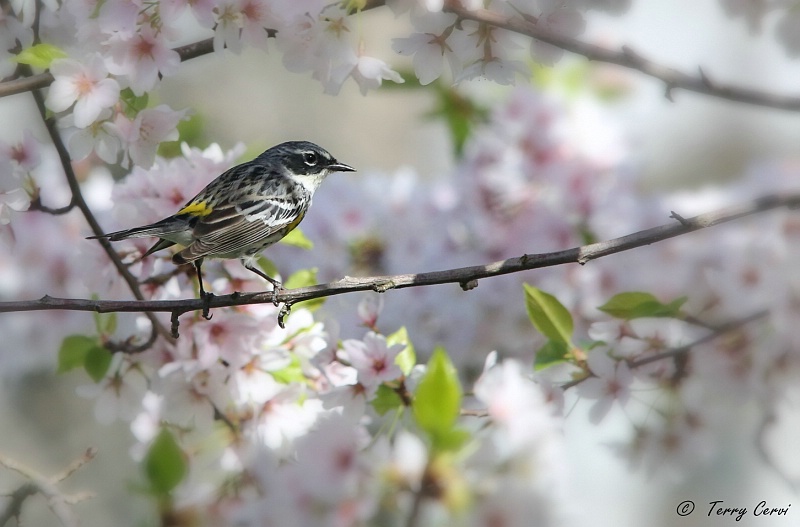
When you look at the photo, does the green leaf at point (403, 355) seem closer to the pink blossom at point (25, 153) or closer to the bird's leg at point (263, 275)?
the bird's leg at point (263, 275)

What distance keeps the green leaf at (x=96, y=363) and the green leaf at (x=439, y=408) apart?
1041mm

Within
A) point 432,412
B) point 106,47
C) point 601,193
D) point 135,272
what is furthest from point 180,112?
point 601,193

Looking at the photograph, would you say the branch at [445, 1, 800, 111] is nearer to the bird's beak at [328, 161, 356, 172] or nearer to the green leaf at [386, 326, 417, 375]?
the green leaf at [386, 326, 417, 375]

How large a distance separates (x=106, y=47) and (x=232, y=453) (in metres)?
0.99

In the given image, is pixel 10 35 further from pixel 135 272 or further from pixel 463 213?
pixel 463 213

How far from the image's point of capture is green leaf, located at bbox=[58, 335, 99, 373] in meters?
2.27

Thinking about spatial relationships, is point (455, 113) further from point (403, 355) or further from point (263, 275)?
point (403, 355)

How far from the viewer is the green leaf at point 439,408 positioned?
4.83 feet

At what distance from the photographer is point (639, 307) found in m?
2.06

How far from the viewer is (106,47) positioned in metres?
1.92

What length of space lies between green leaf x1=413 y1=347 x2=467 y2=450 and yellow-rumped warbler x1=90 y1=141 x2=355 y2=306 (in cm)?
67

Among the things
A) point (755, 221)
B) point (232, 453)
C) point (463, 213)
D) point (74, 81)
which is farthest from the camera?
point (463, 213)

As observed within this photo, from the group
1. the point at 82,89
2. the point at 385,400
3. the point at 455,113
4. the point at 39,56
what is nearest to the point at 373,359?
the point at 385,400

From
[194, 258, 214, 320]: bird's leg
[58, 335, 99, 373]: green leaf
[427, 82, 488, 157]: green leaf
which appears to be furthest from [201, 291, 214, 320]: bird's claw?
[427, 82, 488, 157]: green leaf
